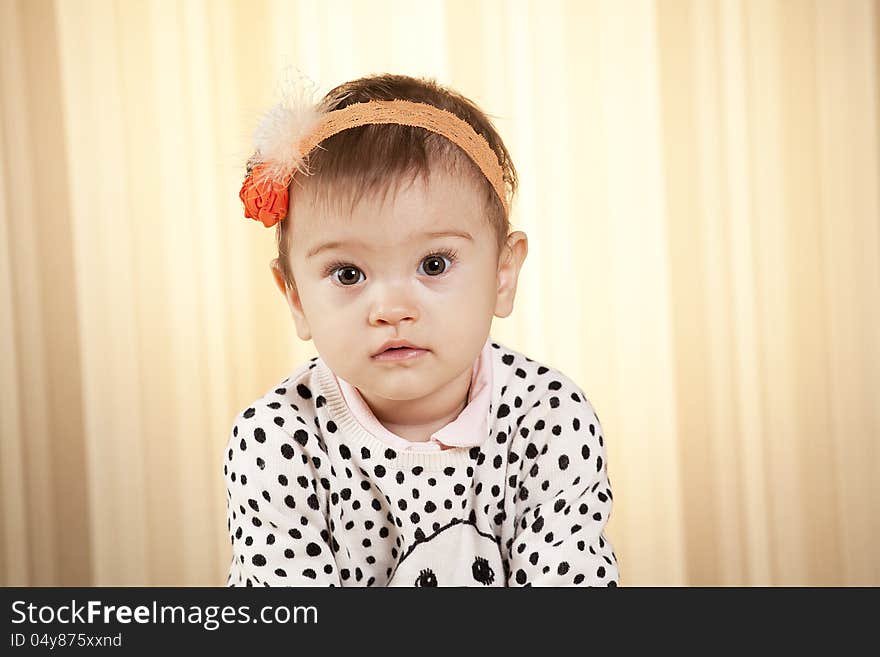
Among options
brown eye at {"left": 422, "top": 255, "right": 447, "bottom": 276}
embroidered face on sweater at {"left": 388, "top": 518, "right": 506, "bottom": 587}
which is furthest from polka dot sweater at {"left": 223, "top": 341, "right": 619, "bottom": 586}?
brown eye at {"left": 422, "top": 255, "right": 447, "bottom": 276}

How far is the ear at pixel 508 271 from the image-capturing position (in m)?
1.28

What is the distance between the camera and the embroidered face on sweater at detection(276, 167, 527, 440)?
1134 millimetres

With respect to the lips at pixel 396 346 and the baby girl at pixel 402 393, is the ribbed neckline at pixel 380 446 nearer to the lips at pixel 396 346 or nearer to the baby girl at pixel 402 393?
the baby girl at pixel 402 393

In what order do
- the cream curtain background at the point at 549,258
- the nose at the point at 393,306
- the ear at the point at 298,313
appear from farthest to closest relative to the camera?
the cream curtain background at the point at 549,258, the ear at the point at 298,313, the nose at the point at 393,306

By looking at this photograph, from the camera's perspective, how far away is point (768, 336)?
6.40 ft

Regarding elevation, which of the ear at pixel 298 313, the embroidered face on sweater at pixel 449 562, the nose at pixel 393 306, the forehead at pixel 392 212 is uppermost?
the forehead at pixel 392 212

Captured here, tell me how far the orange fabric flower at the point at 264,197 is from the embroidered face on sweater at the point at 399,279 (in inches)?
0.7

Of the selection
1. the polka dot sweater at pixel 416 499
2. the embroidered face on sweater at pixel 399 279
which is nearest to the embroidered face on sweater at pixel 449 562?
the polka dot sweater at pixel 416 499

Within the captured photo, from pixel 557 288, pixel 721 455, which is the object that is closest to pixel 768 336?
pixel 721 455

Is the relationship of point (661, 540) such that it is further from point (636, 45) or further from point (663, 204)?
point (636, 45)

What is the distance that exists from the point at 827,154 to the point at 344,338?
1.16 metres

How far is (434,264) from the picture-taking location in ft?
3.83

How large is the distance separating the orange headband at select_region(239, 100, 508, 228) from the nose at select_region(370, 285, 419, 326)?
171 mm
